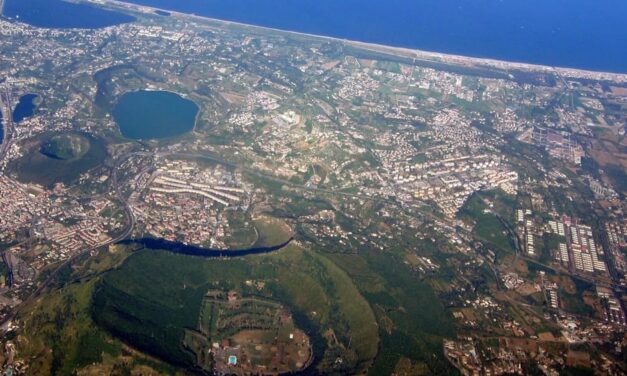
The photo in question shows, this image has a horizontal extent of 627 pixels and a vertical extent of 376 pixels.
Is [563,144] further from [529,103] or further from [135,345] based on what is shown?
[135,345]

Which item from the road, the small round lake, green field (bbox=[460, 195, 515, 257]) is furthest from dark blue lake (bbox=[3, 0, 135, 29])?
green field (bbox=[460, 195, 515, 257])

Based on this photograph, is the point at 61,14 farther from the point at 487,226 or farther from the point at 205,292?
the point at 487,226

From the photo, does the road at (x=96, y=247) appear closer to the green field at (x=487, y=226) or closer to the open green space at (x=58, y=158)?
the open green space at (x=58, y=158)

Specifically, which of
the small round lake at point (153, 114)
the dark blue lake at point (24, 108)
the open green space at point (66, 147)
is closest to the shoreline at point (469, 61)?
the small round lake at point (153, 114)

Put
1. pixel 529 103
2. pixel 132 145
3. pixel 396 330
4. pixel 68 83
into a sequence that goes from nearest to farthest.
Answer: pixel 396 330 → pixel 132 145 → pixel 68 83 → pixel 529 103

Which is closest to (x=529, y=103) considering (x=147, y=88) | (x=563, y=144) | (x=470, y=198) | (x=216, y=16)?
(x=563, y=144)
